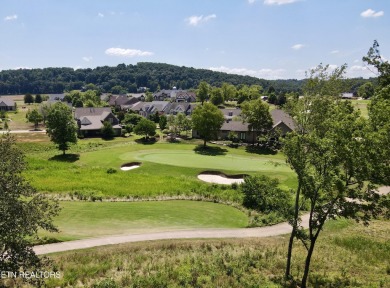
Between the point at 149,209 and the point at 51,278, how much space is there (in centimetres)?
1507

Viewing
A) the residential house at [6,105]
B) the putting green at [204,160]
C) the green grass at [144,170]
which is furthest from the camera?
the residential house at [6,105]

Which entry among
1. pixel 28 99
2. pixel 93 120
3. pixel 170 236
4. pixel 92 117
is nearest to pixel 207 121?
pixel 93 120

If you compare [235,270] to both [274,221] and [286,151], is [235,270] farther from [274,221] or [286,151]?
[274,221]

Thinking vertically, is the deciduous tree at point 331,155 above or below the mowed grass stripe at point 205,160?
above

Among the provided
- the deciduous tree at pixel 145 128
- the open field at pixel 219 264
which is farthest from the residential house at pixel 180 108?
the open field at pixel 219 264

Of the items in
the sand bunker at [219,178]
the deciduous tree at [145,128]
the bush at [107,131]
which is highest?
the deciduous tree at [145,128]

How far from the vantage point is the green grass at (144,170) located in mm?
40906

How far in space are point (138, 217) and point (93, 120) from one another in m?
67.7

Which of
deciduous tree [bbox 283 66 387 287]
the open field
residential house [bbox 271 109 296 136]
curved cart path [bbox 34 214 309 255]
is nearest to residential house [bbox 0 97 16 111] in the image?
residential house [bbox 271 109 296 136]

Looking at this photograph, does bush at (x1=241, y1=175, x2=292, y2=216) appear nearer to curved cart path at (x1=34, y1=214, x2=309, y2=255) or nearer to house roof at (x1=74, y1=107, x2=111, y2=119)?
curved cart path at (x1=34, y1=214, x2=309, y2=255)

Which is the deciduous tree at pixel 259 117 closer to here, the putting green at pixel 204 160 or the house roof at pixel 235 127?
the house roof at pixel 235 127

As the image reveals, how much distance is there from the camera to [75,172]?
49.7 metres

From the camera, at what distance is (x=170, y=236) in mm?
27328

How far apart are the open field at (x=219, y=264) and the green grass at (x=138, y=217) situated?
3.71 m
